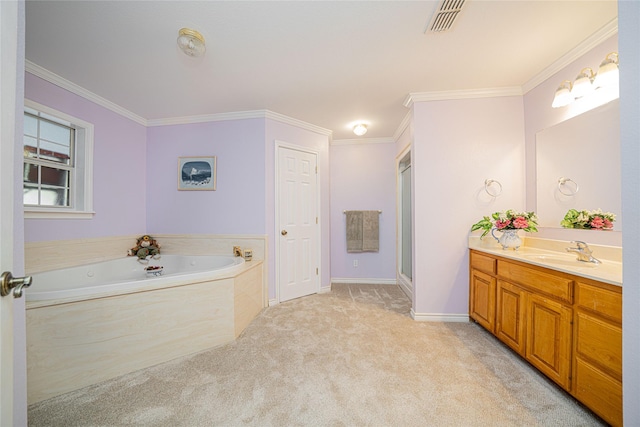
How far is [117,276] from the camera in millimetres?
2688

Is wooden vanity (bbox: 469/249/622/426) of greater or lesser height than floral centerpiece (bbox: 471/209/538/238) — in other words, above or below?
below

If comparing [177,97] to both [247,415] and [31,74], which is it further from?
[247,415]

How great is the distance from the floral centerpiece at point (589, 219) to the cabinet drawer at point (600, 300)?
0.64 meters

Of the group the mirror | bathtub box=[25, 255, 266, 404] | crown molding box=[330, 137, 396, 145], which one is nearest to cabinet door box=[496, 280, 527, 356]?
the mirror

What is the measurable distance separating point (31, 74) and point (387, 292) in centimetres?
425

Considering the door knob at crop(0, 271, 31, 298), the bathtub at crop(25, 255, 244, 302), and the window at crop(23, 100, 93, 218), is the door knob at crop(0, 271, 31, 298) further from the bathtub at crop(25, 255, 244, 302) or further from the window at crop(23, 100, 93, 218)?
the window at crop(23, 100, 93, 218)

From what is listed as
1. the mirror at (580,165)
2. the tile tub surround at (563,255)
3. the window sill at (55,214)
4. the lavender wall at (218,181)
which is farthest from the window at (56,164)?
the mirror at (580,165)

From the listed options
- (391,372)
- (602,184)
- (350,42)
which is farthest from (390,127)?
(391,372)

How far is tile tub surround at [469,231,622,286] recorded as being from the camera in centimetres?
125

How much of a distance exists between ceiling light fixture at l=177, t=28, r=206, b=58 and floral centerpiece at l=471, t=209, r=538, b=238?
2.68 meters

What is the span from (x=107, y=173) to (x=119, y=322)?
1801 mm

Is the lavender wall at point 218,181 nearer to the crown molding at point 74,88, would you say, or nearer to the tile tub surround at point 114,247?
the tile tub surround at point 114,247

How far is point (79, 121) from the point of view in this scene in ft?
7.76

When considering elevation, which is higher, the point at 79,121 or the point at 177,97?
the point at 177,97
